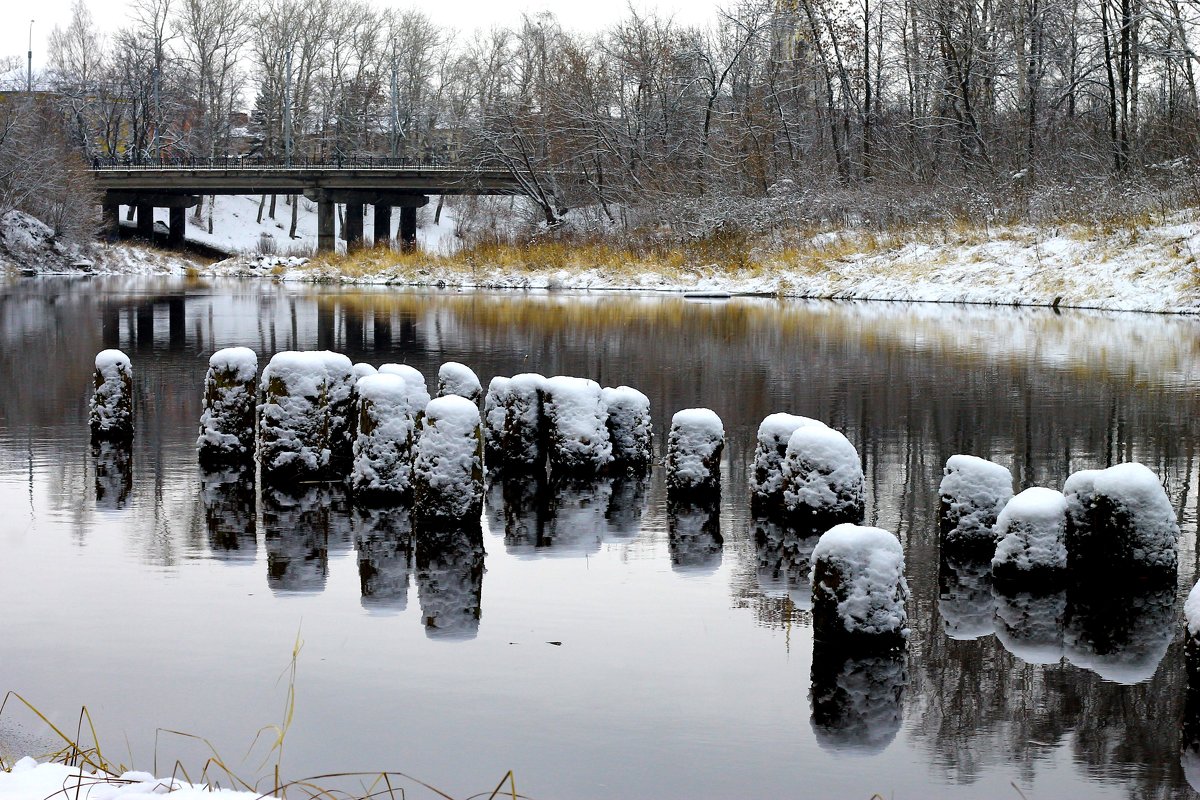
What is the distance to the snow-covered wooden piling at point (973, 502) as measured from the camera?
8.88 meters

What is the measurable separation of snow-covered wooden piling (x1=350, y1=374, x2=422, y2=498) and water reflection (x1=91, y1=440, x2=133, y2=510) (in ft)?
6.44

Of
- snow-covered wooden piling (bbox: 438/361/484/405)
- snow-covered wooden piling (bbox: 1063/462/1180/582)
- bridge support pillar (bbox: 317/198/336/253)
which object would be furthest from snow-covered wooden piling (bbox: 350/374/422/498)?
bridge support pillar (bbox: 317/198/336/253)

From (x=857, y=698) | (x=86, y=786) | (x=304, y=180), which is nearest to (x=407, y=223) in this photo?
(x=304, y=180)

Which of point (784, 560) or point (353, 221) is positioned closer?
point (784, 560)

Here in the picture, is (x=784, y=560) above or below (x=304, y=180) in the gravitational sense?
below

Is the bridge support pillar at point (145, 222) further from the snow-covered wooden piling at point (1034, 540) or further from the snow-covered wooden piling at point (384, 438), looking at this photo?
the snow-covered wooden piling at point (1034, 540)

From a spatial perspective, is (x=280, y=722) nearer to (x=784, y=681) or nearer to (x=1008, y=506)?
(x=784, y=681)

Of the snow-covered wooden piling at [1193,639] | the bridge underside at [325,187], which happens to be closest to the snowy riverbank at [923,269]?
the bridge underside at [325,187]

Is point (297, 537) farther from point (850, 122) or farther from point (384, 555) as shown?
point (850, 122)

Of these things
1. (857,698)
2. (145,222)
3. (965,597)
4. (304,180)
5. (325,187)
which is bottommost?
(857,698)

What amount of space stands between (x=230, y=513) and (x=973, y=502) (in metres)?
5.59

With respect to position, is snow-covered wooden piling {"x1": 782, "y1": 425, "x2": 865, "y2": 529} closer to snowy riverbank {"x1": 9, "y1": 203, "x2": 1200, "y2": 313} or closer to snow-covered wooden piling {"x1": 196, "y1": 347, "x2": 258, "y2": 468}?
snow-covered wooden piling {"x1": 196, "y1": 347, "x2": 258, "y2": 468}

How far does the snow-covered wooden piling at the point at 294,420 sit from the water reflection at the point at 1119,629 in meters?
6.27

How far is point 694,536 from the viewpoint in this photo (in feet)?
32.3
